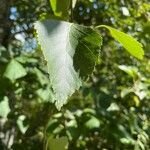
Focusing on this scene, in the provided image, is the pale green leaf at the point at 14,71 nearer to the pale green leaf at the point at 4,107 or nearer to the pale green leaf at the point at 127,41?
the pale green leaf at the point at 4,107

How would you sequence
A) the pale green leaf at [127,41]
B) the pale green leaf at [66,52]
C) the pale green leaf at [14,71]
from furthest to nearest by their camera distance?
the pale green leaf at [14,71], the pale green leaf at [127,41], the pale green leaf at [66,52]

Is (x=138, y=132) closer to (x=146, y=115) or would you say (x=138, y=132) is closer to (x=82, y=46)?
(x=146, y=115)

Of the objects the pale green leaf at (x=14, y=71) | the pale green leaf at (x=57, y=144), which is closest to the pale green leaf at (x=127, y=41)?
the pale green leaf at (x=57, y=144)

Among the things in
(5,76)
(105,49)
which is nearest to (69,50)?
(5,76)

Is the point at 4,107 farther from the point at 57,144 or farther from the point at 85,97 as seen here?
the point at 57,144

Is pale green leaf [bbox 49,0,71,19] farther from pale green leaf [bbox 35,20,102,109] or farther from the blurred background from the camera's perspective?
the blurred background

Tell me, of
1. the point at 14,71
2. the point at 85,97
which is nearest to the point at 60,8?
the point at 14,71
